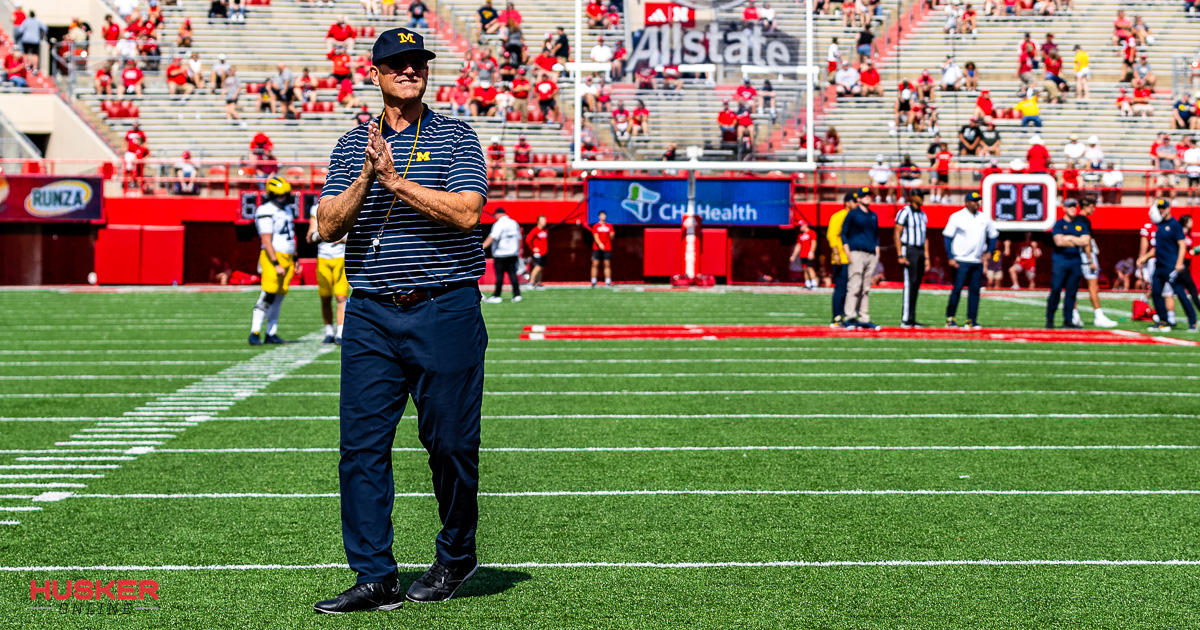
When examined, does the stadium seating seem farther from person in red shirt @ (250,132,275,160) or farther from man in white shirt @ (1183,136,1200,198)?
person in red shirt @ (250,132,275,160)

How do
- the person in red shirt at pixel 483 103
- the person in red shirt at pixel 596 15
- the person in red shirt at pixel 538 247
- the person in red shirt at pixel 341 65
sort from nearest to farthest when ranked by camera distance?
the person in red shirt at pixel 538 247 < the person in red shirt at pixel 596 15 < the person in red shirt at pixel 483 103 < the person in red shirt at pixel 341 65

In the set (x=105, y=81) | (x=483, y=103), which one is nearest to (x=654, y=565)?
(x=483, y=103)

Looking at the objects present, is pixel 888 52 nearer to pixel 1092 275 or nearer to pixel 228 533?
pixel 1092 275

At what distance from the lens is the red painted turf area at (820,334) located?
16.4 m

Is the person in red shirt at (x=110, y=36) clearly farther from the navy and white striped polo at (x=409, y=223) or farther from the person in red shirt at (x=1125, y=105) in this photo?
the navy and white striped polo at (x=409, y=223)

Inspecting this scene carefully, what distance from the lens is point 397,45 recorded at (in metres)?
4.72

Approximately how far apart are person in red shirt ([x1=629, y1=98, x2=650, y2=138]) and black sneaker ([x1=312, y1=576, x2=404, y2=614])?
80.9 ft

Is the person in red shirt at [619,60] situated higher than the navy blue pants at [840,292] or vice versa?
the person in red shirt at [619,60]

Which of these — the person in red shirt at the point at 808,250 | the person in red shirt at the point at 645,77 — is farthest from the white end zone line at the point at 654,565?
the person in red shirt at the point at 808,250

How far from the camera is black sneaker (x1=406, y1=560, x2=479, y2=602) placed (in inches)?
195

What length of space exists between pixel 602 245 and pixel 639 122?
265 centimetres

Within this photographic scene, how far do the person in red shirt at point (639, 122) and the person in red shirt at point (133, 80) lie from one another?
13.0 meters

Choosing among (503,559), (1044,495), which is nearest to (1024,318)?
(1044,495)

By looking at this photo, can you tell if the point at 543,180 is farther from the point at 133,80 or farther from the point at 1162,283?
the point at 1162,283
